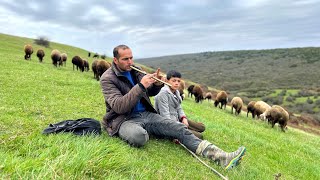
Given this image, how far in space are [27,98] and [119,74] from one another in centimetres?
525

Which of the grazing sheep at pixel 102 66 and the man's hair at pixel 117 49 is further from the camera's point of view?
the grazing sheep at pixel 102 66

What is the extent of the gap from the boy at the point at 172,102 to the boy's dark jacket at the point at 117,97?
23.8 inches

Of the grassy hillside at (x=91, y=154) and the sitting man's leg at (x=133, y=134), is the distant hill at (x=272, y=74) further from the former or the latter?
A: the sitting man's leg at (x=133, y=134)

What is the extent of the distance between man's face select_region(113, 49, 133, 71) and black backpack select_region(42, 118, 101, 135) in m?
1.30

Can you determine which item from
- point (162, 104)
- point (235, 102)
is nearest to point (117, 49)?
point (162, 104)

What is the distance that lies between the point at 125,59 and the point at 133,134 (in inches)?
61.3

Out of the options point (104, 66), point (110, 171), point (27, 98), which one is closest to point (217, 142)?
point (110, 171)

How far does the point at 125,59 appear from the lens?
7.01 meters

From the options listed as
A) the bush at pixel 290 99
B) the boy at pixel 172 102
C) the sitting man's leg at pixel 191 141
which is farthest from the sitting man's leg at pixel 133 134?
the bush at pixel 290 99

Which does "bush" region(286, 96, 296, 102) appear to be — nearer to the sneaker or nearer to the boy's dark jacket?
the boy's dark jacket

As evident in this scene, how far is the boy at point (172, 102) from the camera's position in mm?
8234

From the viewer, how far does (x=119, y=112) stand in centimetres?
673

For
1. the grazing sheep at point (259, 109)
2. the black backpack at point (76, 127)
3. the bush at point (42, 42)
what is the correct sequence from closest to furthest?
the black backpack at point (76, 127) → the grazing sheep at point (259, 109) → the bush at point (42, 42)

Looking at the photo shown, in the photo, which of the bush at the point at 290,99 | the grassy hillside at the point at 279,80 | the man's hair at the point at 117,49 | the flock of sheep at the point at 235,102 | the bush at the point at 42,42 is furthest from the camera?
the bush at the point at 290,99
